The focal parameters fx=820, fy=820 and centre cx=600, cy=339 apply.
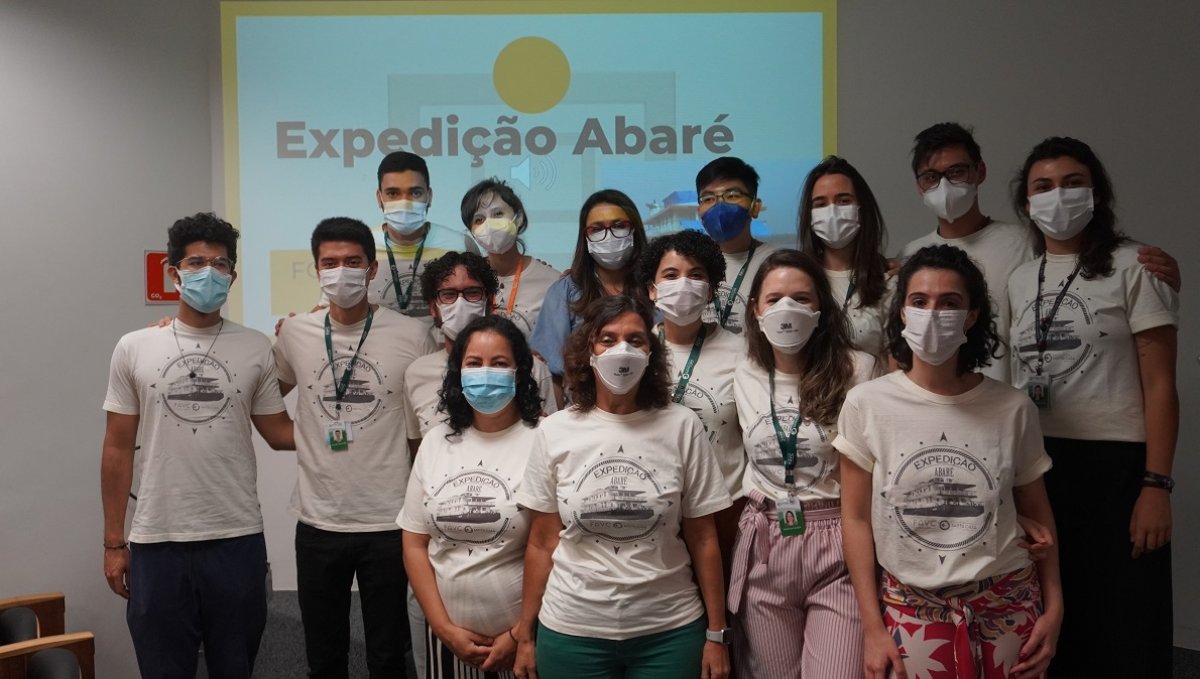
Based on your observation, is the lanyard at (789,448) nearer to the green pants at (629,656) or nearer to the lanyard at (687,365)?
the lanyard at (687,365)

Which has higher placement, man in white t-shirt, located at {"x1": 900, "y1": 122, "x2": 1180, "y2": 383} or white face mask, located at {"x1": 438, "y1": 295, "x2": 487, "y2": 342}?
man in white t-shirt, located at {"x1": 900, "y1": 122, "x2": 1180, "y2": 383}

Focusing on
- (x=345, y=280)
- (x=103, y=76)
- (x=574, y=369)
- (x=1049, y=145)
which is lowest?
(x=574, y=369)

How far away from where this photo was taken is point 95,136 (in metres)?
3.83

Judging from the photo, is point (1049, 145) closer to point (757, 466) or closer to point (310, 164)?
point (757, 466)

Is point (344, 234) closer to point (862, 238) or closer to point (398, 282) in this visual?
point (398, 282)

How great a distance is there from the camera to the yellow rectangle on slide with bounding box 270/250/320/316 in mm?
4453

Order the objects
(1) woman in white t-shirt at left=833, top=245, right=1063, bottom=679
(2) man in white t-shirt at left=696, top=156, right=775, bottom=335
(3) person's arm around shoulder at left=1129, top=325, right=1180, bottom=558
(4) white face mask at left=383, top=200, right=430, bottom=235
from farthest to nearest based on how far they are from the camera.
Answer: (4) white face mask at left=383, top=200, right=430, bottom=235 < (2) man in white t-shirt at left=696, top=156, right=775, bottom=335 < (3) person's arm around shoulder at left=1129, top=325, right=1180, bottom=558 < (1) woman in white t-shirt at left=833, top=245, right=1063, bottom=679

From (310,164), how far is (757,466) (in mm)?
3209

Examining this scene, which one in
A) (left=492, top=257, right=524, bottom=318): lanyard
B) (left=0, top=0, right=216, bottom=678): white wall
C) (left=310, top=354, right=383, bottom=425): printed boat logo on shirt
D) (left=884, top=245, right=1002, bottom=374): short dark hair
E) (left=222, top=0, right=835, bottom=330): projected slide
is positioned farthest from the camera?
(left=222, top=0, right=835, bottom=330): projected slide

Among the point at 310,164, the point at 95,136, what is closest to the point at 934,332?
the point at 310,164

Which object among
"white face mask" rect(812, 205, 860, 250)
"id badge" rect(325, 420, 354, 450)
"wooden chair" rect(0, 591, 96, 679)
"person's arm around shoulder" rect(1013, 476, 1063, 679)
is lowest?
"wooden chair" rect(0, 591, 96, 679)

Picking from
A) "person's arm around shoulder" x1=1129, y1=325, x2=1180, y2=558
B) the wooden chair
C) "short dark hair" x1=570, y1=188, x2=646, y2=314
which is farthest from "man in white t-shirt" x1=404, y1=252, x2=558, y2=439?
"person's arm around shoulder" x1=1129, y1=325, x2=1180, y2=558

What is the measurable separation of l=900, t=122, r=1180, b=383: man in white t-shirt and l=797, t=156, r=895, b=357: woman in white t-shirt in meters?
0.24

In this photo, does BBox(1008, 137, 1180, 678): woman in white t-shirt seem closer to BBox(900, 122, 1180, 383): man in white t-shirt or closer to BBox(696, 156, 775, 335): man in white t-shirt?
BBox(900, 122, 1180, 383): man in white t-shirt
